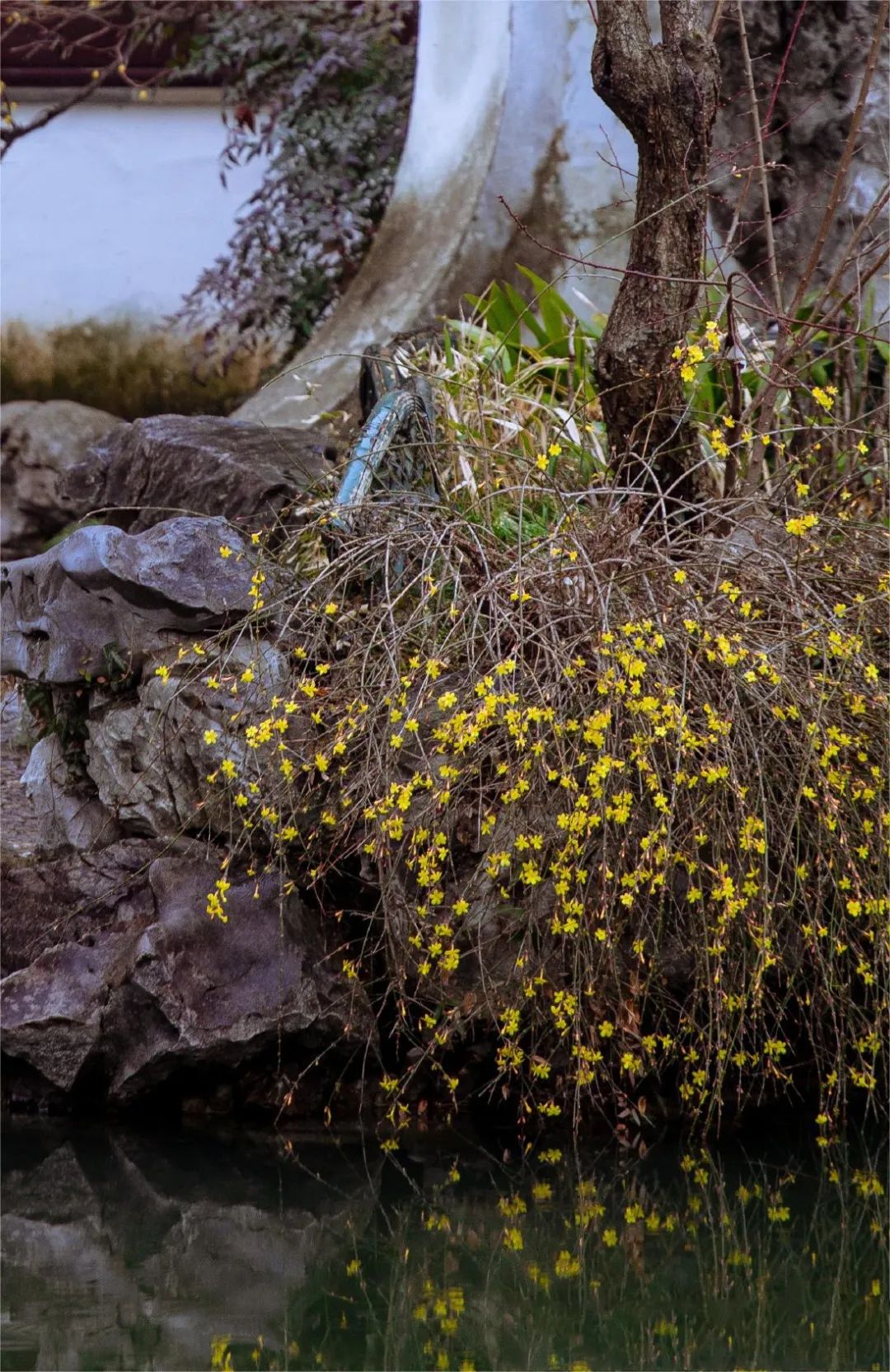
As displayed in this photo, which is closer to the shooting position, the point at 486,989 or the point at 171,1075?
→ the point at 486,989

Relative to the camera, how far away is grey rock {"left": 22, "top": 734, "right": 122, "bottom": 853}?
301 cm

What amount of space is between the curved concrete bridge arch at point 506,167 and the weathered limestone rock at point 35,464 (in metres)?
1.39

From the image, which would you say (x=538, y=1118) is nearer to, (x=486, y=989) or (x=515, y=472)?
(x=486, y=989)

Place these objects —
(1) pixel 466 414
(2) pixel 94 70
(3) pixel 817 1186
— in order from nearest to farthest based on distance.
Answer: (3) pixel 817 1186, (1) pixel 466 414, (2) pixel 94 70

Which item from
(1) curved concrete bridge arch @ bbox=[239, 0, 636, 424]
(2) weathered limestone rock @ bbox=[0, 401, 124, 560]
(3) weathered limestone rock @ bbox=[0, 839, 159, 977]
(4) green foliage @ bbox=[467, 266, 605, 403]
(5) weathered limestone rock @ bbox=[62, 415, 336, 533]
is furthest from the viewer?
(2) weathered limestone rock @ bbox=[0, 401, 124, 560]

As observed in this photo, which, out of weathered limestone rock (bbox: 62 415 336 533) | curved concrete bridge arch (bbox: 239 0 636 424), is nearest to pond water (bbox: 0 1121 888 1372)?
weathered limestone rock (bbox: 62 415 336 533)

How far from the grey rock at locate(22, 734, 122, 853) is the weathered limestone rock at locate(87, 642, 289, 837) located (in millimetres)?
48

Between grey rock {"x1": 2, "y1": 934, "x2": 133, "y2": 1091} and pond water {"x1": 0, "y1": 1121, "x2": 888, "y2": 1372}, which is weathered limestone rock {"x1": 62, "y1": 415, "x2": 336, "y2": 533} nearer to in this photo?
grey rock {"x1": 2, "y1": 934, "x2": 133, "y2": 1091}

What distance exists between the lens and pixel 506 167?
16.0ft

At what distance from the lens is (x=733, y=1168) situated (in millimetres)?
2506

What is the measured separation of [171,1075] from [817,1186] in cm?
114

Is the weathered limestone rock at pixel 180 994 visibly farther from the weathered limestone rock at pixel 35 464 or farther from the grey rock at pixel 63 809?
the weathered limestone rock at pixel 35 464

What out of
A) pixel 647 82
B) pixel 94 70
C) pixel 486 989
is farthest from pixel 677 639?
pixel 94 70

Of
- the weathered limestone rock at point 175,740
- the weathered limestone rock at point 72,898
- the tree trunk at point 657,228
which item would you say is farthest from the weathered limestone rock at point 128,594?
the tree trunk at point 657,228
